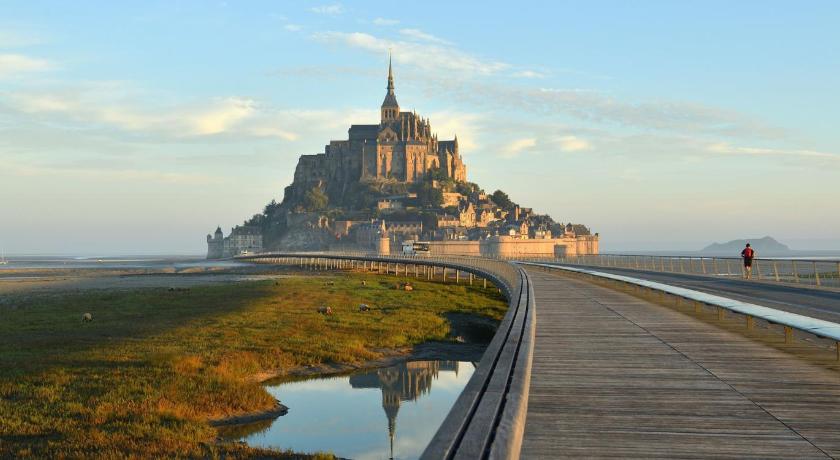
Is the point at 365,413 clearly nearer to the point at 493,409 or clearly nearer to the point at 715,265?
the point at 493,409

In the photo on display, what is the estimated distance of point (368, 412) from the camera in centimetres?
1563

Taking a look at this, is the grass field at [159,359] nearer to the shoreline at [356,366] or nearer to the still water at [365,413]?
the shoreline at [356,366]

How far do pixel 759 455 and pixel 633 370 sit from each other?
158 inches

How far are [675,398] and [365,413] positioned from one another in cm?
860

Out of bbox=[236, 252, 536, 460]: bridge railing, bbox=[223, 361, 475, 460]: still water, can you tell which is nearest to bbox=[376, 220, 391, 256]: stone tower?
bbox=[223, 361, 475, 460]: still water

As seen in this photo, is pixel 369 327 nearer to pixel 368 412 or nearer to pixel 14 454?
pixel 368 412

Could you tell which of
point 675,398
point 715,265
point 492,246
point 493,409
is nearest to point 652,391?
point 675,398

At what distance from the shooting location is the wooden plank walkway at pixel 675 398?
243 inches

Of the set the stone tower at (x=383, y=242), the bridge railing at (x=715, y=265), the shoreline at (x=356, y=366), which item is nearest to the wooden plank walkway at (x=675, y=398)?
the shoreline at (x=356, y=366)

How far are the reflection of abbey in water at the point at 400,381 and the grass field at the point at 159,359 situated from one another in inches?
51.0

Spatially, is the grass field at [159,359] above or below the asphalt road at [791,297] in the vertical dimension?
below

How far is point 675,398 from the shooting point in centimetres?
807

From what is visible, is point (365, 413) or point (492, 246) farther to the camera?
point (492, 246)

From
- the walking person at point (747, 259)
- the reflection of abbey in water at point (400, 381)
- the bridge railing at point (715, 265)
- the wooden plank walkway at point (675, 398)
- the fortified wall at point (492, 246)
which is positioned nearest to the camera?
the wooden plank walkway at point (675, 398)
